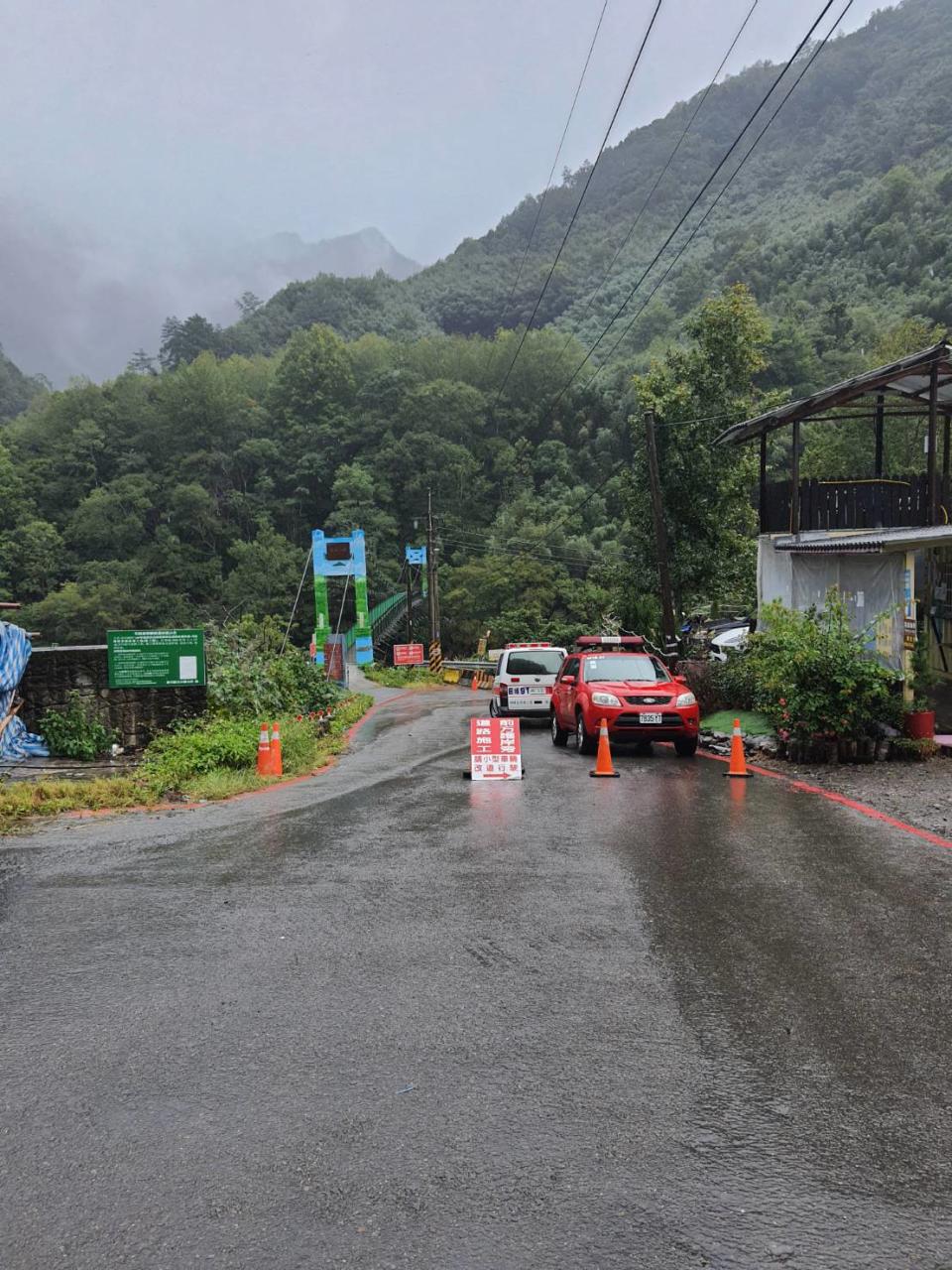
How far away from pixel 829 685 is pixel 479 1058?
10087 mm

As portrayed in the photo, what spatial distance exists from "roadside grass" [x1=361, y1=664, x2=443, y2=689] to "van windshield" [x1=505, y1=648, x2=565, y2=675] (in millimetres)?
25137

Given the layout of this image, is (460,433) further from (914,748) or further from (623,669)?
(914,748)

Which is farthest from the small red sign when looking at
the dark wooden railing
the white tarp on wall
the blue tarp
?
the blue tarp

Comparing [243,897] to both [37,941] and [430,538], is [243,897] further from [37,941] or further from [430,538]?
[430,538]

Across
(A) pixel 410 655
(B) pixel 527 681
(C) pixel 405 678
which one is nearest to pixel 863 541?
(B) pixel 527 681

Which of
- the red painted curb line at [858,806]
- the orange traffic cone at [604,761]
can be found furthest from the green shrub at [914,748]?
the orange traffic cone at [604,761]

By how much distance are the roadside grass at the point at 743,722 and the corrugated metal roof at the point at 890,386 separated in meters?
5.77

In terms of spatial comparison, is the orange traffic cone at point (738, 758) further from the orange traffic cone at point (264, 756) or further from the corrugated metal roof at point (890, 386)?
the corrugated metal roof at point (890, 386)

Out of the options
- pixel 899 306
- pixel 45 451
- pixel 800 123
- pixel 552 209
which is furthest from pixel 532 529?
pixel 800 123

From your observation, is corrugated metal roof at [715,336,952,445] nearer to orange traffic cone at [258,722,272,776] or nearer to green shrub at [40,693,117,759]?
orange traffic cone at [258,722,272,776]

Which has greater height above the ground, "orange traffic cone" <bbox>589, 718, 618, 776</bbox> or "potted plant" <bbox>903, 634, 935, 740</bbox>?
"potted plant" <bbox>903, 634, 935, 740</bbox>

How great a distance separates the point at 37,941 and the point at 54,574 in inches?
3172

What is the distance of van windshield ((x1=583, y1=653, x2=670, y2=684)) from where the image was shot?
15.1 metres

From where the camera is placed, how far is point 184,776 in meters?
11.8
